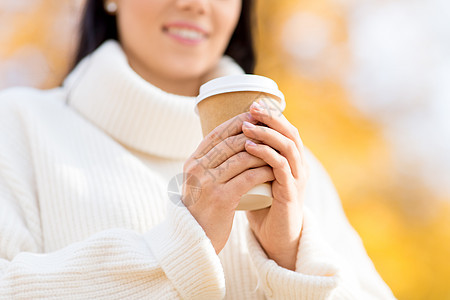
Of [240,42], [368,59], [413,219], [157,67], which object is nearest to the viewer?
[157,67]

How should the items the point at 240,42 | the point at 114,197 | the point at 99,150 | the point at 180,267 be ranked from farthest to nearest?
the point at 240,42 < the point at 99,150 < the point at 114,197 < the point at 180,267

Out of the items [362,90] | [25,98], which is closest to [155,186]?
[25,98]

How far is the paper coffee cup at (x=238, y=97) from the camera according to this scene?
82 centimetres

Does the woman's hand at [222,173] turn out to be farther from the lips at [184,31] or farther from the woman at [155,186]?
the lips at [184,31]

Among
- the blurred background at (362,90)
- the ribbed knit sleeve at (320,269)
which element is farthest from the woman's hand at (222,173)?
the blurred background at (362,90)

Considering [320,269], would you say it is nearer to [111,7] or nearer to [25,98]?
[25,98]

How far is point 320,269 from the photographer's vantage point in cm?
90

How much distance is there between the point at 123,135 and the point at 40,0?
2.43 meters

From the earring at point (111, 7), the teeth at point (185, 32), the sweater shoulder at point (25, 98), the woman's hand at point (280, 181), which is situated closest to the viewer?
the woman's hand at point (280, 181)

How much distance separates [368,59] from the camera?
322 centimetres

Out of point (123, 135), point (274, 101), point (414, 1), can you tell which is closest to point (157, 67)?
point (123, 135)

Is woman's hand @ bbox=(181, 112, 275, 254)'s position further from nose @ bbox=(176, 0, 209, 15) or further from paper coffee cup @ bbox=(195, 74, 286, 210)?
nose @ bbox=(176, 0, 209, 15)

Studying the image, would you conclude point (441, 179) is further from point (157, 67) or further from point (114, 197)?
point (114, 197)

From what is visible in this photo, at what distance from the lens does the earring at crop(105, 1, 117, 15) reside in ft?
5.28
